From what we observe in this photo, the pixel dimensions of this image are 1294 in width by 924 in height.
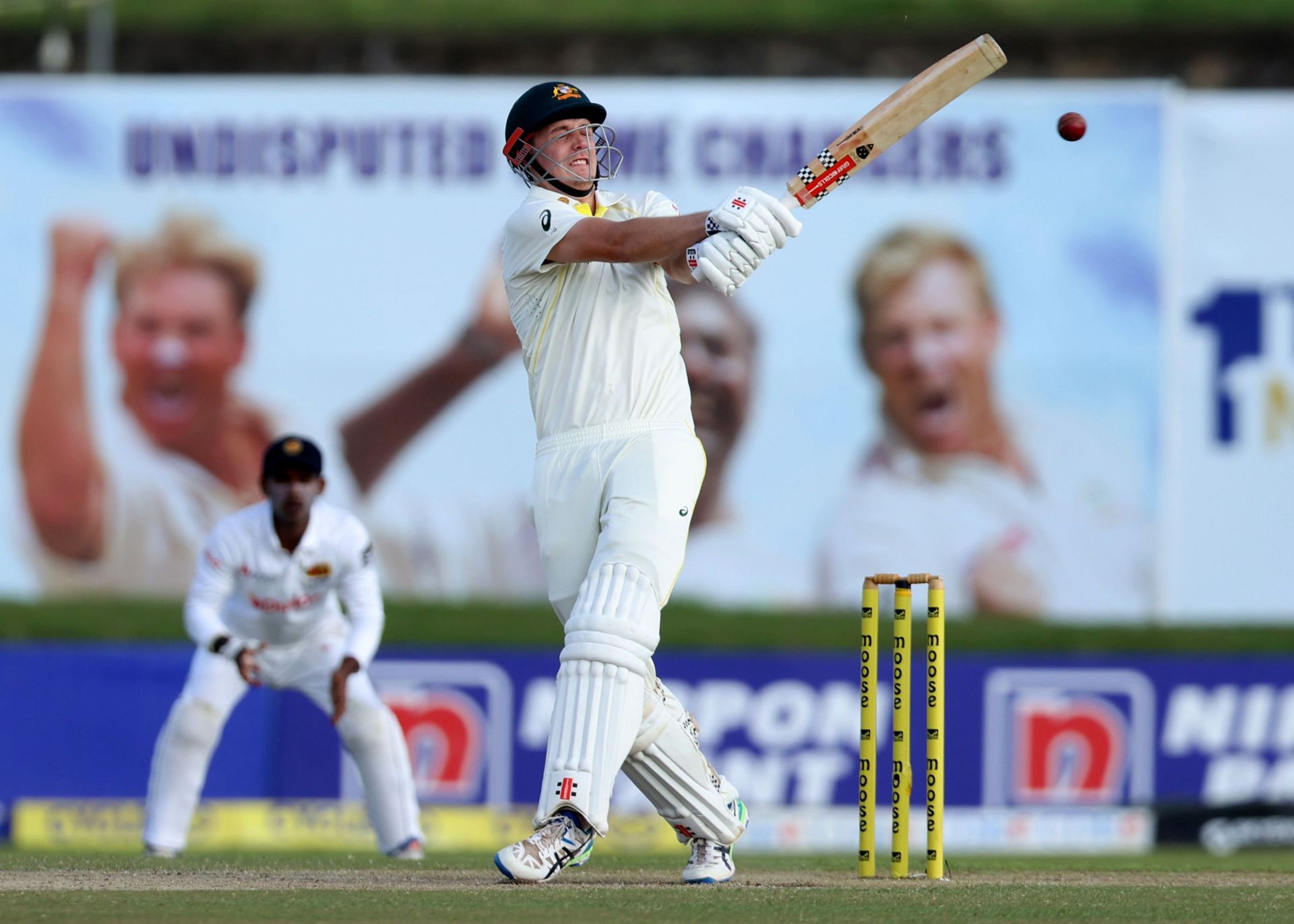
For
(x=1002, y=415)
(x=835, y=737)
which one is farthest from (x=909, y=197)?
(x=835, y=737)

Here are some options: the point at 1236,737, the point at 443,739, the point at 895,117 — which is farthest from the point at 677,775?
the point at 1236,737

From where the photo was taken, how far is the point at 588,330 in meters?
4.45

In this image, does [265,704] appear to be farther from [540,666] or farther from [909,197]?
[909,197]

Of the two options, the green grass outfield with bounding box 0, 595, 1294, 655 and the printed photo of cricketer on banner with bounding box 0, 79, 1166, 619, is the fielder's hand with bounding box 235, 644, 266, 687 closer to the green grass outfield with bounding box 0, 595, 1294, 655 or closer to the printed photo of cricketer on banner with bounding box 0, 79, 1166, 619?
the green grass outfield with bounding box 0, 595, 1294, 655

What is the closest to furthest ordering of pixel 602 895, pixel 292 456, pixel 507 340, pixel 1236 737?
pixel 602 895
pixel 292 456
pixel 1236 737
pixel 507 340

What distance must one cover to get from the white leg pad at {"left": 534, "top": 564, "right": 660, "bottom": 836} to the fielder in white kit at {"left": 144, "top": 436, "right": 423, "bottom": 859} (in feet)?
8.65

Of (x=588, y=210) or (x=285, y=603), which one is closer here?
(x=588, y=210)

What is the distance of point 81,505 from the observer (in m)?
11.8

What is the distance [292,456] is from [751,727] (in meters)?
3.66

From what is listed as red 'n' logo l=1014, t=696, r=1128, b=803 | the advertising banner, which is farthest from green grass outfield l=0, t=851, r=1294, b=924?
the advertising banner

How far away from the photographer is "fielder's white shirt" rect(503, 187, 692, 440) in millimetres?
4414

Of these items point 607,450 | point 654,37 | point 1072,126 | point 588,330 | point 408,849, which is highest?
point 654,37

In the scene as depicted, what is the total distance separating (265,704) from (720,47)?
5445mm

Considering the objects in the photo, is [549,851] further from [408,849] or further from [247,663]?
[408,849]
